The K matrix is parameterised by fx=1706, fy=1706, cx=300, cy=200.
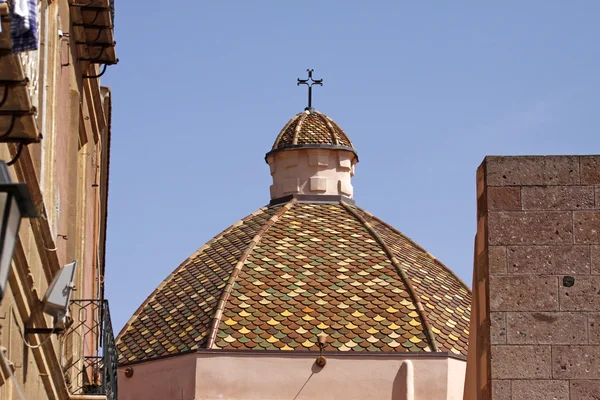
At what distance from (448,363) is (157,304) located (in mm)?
4149

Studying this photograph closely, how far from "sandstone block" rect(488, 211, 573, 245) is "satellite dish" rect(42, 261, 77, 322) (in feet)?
7.39

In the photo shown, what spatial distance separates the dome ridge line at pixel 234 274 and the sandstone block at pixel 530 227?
43.1 feet

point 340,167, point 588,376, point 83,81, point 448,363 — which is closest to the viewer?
point 588,376

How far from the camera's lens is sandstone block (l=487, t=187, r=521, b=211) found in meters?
8.81

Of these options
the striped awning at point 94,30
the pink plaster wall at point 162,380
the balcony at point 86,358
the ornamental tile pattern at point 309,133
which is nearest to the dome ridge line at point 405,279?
the ornamental tile pattern at point 309,133

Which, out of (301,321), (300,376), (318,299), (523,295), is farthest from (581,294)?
(318,299)

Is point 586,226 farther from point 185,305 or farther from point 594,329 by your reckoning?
point 185,305

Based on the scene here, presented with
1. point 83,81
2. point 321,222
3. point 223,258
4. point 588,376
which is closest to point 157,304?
point 223,258

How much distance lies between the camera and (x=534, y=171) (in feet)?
29.0

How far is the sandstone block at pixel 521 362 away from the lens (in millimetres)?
8547

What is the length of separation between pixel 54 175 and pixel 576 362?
285cm

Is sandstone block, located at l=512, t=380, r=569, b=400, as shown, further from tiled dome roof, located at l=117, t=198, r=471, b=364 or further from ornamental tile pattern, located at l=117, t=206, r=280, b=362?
ornamental tile pattern, located at l=117, t=206, r=280, b=362

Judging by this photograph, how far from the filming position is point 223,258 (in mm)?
23406

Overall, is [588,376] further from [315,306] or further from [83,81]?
[315,306]
